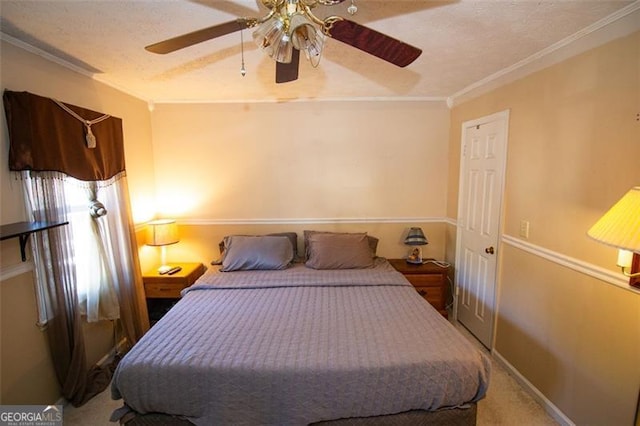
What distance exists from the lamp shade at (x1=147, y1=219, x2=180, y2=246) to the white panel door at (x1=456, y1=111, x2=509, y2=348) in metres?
2.92

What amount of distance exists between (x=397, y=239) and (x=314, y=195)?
3.51ft

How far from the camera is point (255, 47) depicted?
6.26ft

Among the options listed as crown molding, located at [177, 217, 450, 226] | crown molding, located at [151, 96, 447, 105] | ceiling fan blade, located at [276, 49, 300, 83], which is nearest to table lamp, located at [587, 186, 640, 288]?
ceiling fan blade, located at [276, 49, 300, 83]

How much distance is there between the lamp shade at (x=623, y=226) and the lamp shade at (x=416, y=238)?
1931 mm

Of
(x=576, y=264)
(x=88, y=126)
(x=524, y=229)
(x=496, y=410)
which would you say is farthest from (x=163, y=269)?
(x=576, y=264)

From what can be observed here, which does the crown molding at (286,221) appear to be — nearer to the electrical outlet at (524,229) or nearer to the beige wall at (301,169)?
the beige wall at (301,169)

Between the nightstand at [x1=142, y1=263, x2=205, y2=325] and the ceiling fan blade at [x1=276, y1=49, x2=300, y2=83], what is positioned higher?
the ceiling fan blade at [x1=276, y1=49, x2=300, y2=83]

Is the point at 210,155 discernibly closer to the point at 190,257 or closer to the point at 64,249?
the point at 190,257

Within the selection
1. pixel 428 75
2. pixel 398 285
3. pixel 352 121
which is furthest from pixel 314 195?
pixel 428 75

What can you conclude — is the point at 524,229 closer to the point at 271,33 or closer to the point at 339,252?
the point at 339,252

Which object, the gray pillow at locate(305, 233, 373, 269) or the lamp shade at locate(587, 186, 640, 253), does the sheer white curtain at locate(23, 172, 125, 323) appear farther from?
the lamp shade at locate(587, 186, 640, 253)

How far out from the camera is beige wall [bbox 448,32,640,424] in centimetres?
150

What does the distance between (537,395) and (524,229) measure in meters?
1.13

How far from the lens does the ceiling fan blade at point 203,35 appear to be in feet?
3.95
